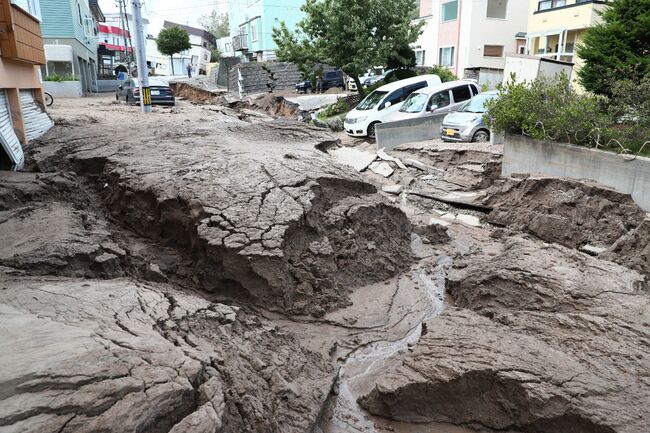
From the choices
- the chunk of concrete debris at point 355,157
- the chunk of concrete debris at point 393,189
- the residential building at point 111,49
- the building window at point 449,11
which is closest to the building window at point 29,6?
the chunk of concrete debris at point 355,157

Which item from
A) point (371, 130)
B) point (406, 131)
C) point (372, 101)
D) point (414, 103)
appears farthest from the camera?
point (372, 101)

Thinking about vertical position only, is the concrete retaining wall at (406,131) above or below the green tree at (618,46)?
below

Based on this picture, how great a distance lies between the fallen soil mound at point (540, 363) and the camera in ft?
13.6

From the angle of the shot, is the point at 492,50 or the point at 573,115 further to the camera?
the point at 492,50

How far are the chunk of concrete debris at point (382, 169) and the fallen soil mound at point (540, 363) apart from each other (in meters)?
7.92

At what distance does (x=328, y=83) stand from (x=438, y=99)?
51.8 ft

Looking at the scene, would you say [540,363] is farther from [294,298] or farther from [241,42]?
[241,42]

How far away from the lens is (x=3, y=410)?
2688 mm

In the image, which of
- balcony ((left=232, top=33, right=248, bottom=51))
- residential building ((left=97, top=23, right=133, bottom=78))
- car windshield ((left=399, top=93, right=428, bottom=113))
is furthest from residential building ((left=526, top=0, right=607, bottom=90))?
residential building ((left=97, top=23, right=133, bottom=78))

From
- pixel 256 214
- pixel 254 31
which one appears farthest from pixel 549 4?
pixel 254 31

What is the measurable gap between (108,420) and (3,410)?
0.55 m

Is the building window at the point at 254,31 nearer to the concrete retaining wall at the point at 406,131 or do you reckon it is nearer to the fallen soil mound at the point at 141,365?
the concrete retaining wall at the point at 406,131

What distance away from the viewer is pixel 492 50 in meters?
27.8

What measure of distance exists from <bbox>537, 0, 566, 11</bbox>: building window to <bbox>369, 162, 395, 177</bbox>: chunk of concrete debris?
45.0 feet
